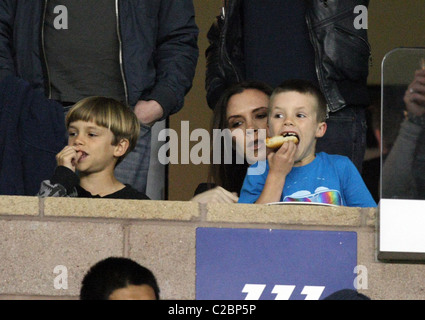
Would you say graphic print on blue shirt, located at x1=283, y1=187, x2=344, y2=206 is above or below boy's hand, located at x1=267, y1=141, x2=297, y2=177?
below

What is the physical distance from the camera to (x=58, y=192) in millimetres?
5047

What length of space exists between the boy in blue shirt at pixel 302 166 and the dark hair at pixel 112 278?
0.83 metres

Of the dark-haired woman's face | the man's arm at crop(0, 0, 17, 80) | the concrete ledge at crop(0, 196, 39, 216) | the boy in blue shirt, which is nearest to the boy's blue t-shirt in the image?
the boy in blue shirt

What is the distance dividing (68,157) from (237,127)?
103 cm

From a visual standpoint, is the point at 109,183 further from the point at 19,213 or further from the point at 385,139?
the point at 385,139

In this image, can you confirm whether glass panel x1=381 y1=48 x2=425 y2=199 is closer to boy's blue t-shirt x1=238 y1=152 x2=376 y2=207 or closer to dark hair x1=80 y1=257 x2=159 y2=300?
boy's blue t-shirt x1=238 y1=152 x2=376 y2=207

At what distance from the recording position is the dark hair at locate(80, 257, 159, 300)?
434cm

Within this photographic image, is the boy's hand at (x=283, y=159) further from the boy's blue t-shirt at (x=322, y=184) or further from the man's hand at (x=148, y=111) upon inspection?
the man's hand at (x=148, y=111)

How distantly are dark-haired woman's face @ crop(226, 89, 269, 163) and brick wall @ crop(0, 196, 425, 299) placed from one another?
1.06 metres

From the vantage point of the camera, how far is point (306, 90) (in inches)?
214

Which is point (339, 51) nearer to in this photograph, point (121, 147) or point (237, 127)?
point (237, 127)

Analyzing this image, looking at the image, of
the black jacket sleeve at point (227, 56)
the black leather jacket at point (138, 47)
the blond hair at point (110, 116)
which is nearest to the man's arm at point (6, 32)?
the black leather jacket at point (138, 47)
